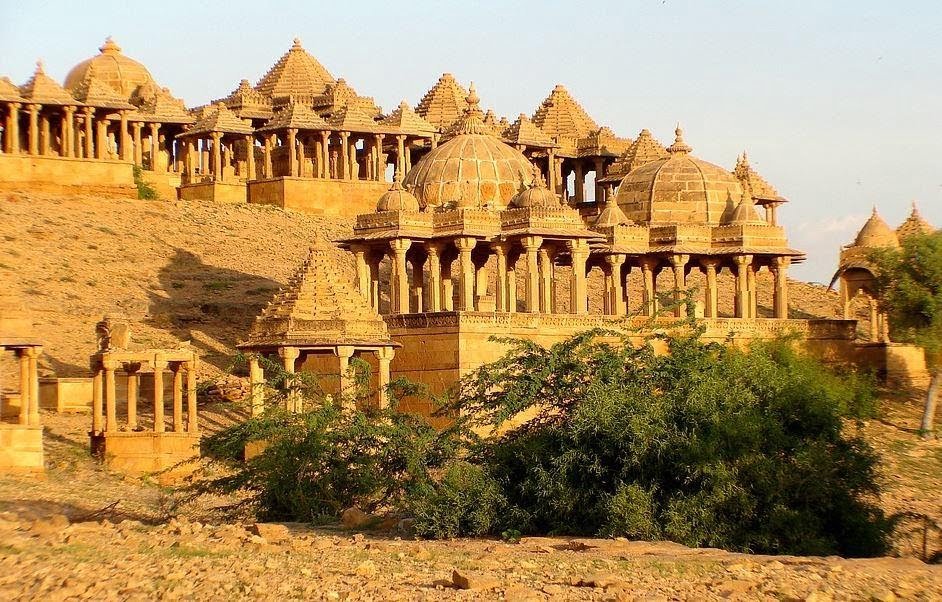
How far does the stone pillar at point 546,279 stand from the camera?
163 ft

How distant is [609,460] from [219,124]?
40.3 m

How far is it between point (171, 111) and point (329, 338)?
30615mm

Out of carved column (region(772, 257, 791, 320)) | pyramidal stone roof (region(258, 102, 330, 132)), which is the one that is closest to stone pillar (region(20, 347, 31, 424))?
carved column (region(772, 257, 791, 320))

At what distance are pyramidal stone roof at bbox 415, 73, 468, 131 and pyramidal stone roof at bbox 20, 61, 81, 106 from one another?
556 inches

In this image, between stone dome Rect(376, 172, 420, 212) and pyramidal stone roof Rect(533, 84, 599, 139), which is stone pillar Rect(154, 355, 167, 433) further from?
pyramidal stone roof Rect(533, 84, 599, 139)

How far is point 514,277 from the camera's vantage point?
5197 cm

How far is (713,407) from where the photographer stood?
31.6 metres

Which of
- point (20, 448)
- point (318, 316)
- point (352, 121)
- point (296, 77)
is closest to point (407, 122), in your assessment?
point (352, 121)

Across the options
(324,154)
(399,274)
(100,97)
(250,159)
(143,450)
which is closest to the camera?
(143,450)

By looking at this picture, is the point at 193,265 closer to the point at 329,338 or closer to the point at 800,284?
the point at 329,338

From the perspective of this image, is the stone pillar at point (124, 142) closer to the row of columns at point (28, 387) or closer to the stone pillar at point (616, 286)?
the stone pillar at point (616, 286)

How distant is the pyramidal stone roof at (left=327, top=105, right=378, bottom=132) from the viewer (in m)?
69.4

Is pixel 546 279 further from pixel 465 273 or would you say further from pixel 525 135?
pixel 525 135

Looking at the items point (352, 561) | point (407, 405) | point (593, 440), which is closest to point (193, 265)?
point (407, 405)
